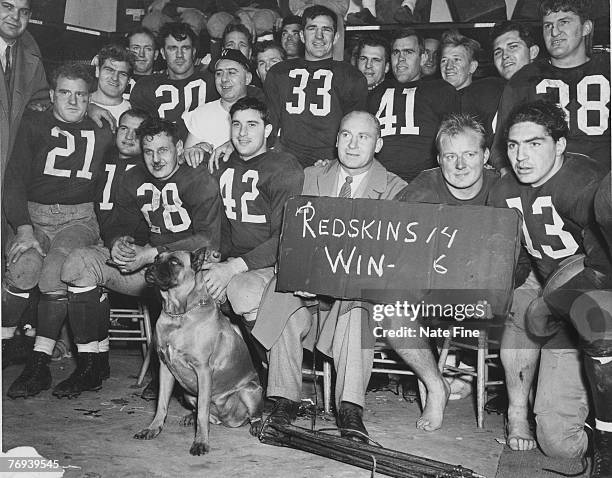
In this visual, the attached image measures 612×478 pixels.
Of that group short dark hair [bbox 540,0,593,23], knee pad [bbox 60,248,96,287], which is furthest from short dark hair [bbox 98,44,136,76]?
short dark hair [bbox 540,0,593,23]

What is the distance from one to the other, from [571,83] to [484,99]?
1.56 ft

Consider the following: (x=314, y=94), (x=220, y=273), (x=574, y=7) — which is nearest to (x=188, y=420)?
(x=220, y=273)

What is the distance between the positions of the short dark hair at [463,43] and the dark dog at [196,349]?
1.64 metres

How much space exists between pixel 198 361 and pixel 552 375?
1.30 metres

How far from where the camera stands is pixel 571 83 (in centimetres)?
328

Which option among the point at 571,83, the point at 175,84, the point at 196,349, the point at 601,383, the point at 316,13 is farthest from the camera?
the point at 175,84

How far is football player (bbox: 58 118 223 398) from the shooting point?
3.63 m

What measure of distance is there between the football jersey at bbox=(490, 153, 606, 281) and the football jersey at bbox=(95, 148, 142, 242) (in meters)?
1.88

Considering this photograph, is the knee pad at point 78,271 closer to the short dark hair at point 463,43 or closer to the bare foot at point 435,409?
the bare foot at point 435,409

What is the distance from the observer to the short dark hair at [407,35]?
13.0 feet

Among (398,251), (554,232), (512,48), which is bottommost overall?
(398,251)

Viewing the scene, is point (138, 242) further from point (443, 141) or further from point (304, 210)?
point (443, 141)

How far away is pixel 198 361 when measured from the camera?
3023mm

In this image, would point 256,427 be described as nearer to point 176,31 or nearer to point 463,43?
point 463,43
